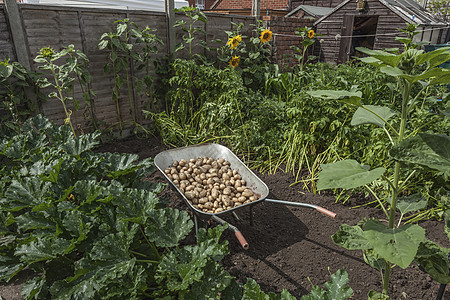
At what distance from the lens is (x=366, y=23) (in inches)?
344

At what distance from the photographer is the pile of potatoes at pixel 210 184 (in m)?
2.21

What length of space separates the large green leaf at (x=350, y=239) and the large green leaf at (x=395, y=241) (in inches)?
5.3

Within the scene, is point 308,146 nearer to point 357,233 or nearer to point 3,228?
point 357,233

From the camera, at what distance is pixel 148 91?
4.02m

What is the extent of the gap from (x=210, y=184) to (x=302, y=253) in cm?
85

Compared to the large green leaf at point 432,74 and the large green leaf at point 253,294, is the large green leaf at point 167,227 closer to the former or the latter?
the large green leaf at point 253,294

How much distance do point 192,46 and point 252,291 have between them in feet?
12.5

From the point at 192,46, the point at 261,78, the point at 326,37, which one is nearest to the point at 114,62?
the point at 192,46

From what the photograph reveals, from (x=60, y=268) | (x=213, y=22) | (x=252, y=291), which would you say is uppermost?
(x=213, y=22)

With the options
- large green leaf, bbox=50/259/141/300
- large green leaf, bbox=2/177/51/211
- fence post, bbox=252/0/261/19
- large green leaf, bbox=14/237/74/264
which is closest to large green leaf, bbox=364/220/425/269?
large green leaf, bbox=50/259/141/300

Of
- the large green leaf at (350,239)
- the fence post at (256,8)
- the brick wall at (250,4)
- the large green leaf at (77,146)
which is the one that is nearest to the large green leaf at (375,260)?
the large green leaf at (350,239)

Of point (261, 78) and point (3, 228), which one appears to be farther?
point (261, 78)

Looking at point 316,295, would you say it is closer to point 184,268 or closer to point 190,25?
point 184,268

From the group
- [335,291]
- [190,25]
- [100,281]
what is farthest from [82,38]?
[335,291]
